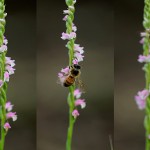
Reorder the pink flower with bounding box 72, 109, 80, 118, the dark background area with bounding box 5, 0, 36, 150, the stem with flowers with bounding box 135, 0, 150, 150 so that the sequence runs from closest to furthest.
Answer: the stem with flowers with bounding box 135, 0, 150, 150 < the pink flower with bounding box 72, 109, 80, 118 < the dark background area with bounding box 5, 0, 36, 150

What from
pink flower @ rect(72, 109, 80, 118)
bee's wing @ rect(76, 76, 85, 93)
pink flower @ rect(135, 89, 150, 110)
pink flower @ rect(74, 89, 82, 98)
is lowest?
pink flower @ rect(135, 89, 150, 110)

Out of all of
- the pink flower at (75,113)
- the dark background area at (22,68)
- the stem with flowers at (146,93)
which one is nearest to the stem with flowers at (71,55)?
the pink flower at (75,113)

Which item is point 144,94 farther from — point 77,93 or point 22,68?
point 22,68

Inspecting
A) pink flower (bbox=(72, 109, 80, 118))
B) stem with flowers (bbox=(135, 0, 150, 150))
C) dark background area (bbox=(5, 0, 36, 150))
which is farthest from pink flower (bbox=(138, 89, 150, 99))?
dark background area (bbox=(5, 0, 36, 150))

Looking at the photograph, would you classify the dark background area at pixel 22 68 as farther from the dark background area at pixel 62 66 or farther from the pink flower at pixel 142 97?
the pink flower at pixel 142 97

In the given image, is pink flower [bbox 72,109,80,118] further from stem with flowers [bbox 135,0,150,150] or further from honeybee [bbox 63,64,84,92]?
stem with flowers [bbox 135,0,150,150]

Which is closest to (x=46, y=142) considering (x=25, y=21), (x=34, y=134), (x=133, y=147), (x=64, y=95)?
(x=34, y=134)

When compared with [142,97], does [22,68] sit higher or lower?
higher

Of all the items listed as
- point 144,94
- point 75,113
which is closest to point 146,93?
point 144,94
